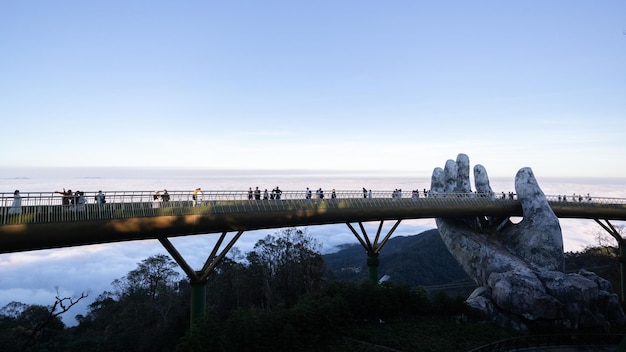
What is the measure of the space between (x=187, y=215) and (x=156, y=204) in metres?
1.57

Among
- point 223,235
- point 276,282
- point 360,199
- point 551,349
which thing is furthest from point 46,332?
point 551,349

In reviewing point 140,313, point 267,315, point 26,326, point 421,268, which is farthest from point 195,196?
point 421,268

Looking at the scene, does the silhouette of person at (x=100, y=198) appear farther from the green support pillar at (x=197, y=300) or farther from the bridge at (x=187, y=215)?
the green support pillar at (x=197, y=300)

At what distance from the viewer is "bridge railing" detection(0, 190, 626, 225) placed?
1672 cm

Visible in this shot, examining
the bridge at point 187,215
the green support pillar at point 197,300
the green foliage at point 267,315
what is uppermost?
the bridge at point 187,215

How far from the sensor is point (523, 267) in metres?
29.6

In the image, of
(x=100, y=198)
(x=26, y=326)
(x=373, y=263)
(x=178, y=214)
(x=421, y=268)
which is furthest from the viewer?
(x=421, y=268)

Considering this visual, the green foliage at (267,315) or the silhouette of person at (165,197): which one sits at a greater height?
the silhouette of person at (165,197)

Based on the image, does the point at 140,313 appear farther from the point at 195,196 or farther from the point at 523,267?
the point at 523,267

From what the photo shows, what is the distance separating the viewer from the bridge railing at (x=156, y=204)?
16.7 meters

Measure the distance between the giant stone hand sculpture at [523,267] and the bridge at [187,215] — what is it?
4.13 m

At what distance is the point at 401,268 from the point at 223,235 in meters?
92.0

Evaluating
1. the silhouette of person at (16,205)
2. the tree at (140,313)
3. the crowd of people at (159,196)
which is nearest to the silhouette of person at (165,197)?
the crowd of people at (159,196)

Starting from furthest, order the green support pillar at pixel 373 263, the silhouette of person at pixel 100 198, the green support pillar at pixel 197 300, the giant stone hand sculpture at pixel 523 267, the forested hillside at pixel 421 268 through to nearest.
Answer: the forested hillside at pixel 421 268 → the green support pillar at pixel 373 263 → the giant stone hand sculpture at pixel 523 267 → the green support pillar at pixel 197 300 → the silhouette of person at pixel 100 198
